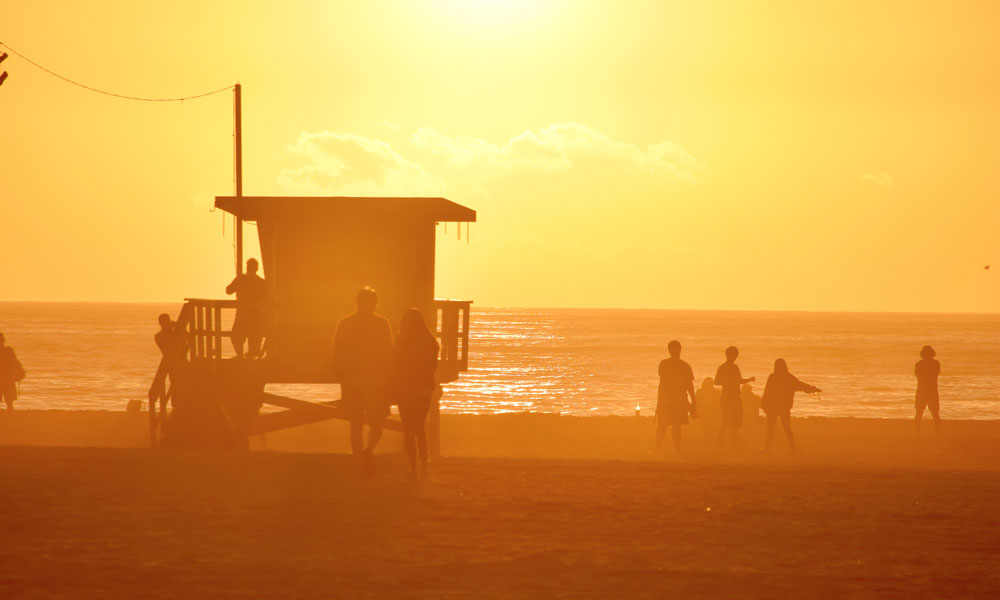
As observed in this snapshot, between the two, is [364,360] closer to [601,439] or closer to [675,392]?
[675,392]

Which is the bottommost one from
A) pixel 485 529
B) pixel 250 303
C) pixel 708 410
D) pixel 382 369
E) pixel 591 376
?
pixel 591 376

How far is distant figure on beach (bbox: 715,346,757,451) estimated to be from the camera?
18.6m

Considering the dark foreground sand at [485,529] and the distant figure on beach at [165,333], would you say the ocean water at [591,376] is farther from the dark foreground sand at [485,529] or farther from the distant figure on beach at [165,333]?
the dark foreground sand at [485,529]

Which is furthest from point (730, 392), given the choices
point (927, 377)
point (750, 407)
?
point (927, 377)

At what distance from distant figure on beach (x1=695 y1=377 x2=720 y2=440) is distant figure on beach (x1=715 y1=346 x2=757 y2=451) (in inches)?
65.5

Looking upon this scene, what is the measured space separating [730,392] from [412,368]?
8.44 meters

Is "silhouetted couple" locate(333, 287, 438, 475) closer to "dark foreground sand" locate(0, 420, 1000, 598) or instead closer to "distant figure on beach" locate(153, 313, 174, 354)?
"dark foreground sand" locate(0, 420, 1000, 598)

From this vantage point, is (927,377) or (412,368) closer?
(412,368)

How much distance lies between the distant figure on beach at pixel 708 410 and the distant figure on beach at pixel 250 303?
8071mm

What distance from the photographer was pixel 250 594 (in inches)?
283

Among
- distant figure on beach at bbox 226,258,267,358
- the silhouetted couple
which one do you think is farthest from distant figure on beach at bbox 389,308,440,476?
distant figure on beach at bbox 226,258,267,358

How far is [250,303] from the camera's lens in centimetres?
Result: 1806

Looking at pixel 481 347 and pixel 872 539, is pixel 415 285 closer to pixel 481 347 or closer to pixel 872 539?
pixel 872 539

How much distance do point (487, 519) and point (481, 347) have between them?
101 m
